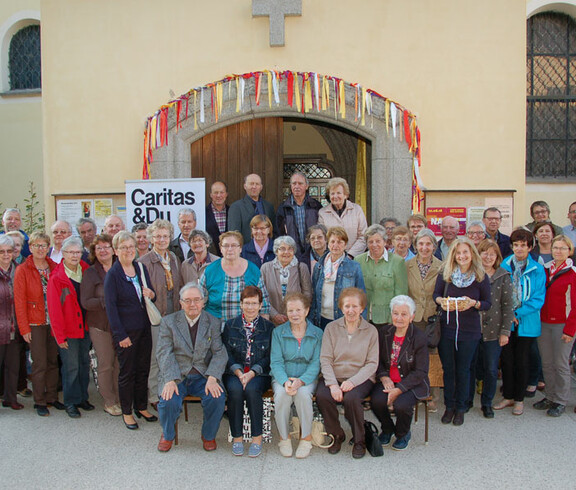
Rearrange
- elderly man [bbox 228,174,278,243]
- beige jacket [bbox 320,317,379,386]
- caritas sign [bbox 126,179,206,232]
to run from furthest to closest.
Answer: caritas sign [bbox 126,179,206,232] → elderly man [bbox 228,174,278,243] → beige jacket [bbox 320,317,379,386]

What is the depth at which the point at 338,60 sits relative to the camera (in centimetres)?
629

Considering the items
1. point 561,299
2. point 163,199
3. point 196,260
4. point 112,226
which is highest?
point 163,199

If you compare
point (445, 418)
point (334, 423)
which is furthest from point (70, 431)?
point (445, 418)

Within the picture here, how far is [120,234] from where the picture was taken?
4551 mm

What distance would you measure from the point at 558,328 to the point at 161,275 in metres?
3.64

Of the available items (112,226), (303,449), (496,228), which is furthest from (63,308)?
(496,228)

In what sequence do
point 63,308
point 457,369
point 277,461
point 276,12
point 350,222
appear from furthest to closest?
point 276,12 → point 350,222 → point 63,308 → point 457,369 → point 277,461

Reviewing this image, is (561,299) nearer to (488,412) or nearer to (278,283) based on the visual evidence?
(488,412)

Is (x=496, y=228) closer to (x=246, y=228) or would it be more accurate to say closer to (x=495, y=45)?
(x=495, y=45)

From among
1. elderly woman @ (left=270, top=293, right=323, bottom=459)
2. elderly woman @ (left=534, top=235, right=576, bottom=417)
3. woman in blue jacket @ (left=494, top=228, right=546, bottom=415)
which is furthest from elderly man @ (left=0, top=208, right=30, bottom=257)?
elderly woman @ (left=534, top=235, right=576, bottom=417)

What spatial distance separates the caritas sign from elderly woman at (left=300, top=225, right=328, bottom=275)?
1.40 metres

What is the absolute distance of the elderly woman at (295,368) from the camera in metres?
4.07

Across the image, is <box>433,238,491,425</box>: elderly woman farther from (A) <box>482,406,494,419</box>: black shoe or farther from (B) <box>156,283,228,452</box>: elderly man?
(B) <box>156,283,228,452</box>: elderly man

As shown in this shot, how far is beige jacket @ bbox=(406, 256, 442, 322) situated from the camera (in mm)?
4754
